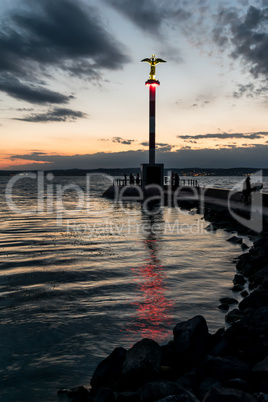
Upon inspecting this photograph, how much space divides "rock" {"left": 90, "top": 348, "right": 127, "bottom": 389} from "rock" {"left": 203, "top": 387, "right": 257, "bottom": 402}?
1.39 meters

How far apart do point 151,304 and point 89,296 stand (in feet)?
4.72

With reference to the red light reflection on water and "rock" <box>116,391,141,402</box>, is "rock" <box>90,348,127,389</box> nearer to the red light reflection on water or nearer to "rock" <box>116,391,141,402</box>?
"rock" <box>116,391,141,402</box>

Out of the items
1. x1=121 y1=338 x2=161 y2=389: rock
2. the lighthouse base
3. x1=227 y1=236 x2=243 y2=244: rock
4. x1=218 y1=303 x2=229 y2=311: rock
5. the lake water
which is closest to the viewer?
x1=121 y1=338 x2=161 y2=389: rock

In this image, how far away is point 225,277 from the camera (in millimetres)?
9680

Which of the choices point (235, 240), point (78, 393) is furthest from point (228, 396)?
point (235, 240)

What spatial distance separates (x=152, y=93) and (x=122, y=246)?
27.8 meters

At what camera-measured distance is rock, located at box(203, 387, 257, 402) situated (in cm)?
343

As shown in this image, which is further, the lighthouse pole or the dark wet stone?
the lighthouse pole

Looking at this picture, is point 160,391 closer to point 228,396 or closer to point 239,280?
point 228,396

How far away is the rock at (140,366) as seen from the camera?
4.31m

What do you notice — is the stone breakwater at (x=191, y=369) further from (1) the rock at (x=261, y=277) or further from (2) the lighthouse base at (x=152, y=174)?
(2) the lighthouse base at (x=152, y=174)

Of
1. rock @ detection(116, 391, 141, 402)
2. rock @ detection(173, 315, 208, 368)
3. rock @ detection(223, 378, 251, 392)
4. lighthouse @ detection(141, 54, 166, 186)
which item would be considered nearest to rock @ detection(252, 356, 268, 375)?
rock @ detection(223, 378, 251, 392)

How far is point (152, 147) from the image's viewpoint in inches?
1510

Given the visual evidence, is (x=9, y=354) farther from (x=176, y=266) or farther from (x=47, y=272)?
(x=176, y=266)
